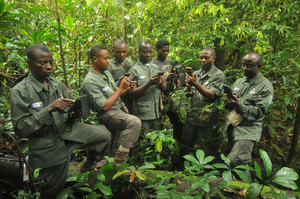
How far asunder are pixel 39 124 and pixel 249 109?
303 centimetres

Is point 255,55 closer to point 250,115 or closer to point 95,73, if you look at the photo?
point 250,115

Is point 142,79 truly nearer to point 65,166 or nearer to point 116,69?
point 116,69

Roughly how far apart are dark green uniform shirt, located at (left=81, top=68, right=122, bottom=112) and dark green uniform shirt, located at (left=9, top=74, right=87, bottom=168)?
20.1 inches

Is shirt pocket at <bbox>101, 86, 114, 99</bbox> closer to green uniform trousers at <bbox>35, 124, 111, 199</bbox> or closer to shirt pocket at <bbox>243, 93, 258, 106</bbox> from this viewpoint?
green uniform trousers at <bbox>35, 124, 111, 199</bbox>

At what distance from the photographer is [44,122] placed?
2496 mm

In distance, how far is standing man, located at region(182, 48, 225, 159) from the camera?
13.2ft

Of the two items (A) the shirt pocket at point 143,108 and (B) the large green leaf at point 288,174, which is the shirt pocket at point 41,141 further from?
(B) the large green leaf at point 288,174

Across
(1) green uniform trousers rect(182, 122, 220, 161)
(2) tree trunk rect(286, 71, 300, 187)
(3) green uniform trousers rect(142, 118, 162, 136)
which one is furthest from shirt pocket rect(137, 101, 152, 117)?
(2) tree trunk rect(286, 71, 300, 187)

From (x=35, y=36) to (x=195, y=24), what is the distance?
347 cm

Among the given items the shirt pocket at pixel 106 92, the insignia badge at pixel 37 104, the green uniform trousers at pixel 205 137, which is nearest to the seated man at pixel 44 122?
the insignia badge at pixel 37 104

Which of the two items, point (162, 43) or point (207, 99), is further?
point (162, 43)

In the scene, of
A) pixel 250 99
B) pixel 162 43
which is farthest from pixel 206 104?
pixel 162 43

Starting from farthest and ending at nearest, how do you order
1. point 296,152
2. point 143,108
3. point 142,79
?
point 142,79, point 143,108, point 296,152

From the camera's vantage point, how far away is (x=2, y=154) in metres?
4.05
